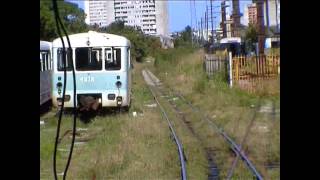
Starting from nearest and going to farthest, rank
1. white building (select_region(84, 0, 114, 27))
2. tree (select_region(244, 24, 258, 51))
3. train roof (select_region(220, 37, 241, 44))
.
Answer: white building (select_region(84, 0, 114, 27)), tree (select_region(244, 24, 258, 51)), train roof (select_region(220, 37, 241, 44))

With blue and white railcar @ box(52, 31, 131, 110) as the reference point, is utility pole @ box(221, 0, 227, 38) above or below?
above

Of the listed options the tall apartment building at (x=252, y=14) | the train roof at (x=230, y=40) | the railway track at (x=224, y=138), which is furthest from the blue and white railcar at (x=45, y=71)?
the train roof at (x=230, y=40)

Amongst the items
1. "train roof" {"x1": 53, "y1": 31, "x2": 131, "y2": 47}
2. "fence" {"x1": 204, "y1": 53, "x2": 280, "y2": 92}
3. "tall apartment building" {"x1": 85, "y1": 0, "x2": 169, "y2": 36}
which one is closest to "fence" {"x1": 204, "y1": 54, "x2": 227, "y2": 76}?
"fence" {"x1": 204, "y1": 53, "x2": 280, "y2": 92}

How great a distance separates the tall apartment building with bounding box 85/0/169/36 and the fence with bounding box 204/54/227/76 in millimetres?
20318

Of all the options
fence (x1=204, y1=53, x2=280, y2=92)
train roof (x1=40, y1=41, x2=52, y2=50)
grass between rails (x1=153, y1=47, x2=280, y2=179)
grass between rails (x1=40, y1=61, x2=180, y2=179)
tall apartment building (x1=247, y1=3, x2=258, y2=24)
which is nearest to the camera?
grass between rails (x1=40, y1=61, x2=180, y2=179)

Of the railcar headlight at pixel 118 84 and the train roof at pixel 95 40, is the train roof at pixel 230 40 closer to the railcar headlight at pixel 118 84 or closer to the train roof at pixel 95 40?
the railcar headlight at pixel 118 84

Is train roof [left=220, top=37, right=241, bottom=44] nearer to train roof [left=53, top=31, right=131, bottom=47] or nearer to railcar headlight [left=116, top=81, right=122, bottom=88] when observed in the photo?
railcar headlight [left=116, top=81, right=122, bottom=88]

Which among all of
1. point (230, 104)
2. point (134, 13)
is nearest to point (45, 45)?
point (230, 104)

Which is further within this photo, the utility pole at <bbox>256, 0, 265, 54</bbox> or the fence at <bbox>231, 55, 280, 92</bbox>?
the utility pole at <bbox>256, 0, 265, 54</bbox>

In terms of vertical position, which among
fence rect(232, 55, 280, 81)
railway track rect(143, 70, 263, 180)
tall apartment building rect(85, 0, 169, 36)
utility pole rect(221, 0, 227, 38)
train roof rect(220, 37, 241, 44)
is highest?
utility pole rect(221, 0, 227, 38)

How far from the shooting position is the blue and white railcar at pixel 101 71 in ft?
40.4

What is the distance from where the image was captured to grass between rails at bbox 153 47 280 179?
9.83m
